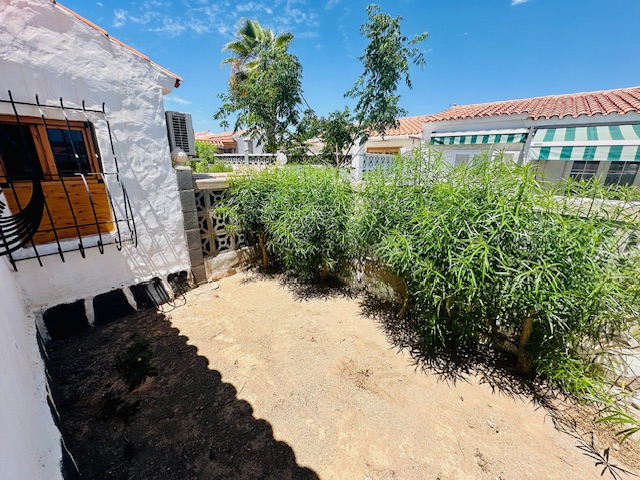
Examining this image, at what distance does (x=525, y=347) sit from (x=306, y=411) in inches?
95.8

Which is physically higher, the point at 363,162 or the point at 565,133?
the point at 565,133

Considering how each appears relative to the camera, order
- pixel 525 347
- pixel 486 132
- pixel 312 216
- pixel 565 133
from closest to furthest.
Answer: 1. pixel 525 347
2. pixel 312 216
3. pixel 565 133
4. pixel 486 132

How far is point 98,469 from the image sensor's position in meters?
2.07

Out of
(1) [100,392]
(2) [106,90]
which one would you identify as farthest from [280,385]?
(2) [106,90]

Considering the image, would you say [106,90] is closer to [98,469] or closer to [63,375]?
[63,375]

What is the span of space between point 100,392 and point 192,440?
1314 mm

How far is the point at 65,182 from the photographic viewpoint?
342 centimetres

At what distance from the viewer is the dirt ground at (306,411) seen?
82.8 inches

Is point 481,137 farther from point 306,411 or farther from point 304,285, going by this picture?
point 306,411

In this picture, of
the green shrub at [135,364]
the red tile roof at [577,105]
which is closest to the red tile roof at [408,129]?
the red tile roof at [577,105]

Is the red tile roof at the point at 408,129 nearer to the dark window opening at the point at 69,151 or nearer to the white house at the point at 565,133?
the white house at the point at 565,133

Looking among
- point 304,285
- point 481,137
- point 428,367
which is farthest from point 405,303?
point 481,137

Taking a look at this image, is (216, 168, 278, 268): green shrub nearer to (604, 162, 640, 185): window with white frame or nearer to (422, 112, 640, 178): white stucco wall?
(422, 112, 640, 178): white stucco wall

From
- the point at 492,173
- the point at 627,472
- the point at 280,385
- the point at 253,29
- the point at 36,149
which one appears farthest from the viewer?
the point at 253,29
